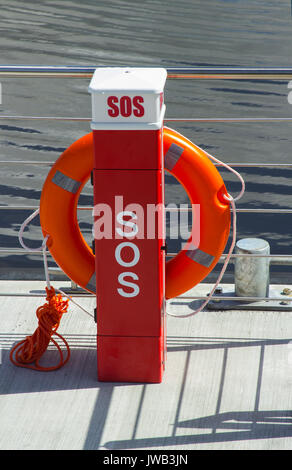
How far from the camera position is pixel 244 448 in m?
1.96

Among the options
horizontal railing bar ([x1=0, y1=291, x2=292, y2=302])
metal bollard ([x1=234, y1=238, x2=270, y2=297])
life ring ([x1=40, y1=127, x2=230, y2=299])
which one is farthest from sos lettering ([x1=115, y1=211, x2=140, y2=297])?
metal bollard ([x1=234, y1=238, x2=270, y2=297])

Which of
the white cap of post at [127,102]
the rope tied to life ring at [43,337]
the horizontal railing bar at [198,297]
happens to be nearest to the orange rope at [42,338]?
the rope tied to life ring at [43,337]

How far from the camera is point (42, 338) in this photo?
2361 mm

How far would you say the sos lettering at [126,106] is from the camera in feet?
6.55

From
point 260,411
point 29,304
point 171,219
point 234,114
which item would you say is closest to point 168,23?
point 234,114

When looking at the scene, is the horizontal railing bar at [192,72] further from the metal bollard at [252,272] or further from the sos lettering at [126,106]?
the metal bollard at [252,272]

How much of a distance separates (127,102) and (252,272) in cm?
89

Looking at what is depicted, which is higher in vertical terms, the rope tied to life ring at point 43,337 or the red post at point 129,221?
the red post at point 129,221

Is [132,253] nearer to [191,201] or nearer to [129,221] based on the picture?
[129,221]

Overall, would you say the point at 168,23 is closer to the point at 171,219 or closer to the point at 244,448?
the point at 171,219

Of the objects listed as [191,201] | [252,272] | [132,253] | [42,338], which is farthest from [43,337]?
[252,272]

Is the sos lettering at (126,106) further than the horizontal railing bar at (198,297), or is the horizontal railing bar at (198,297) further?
the horizontal railing bar at (198,297)

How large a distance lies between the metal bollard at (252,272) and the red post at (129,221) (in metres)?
0.48
